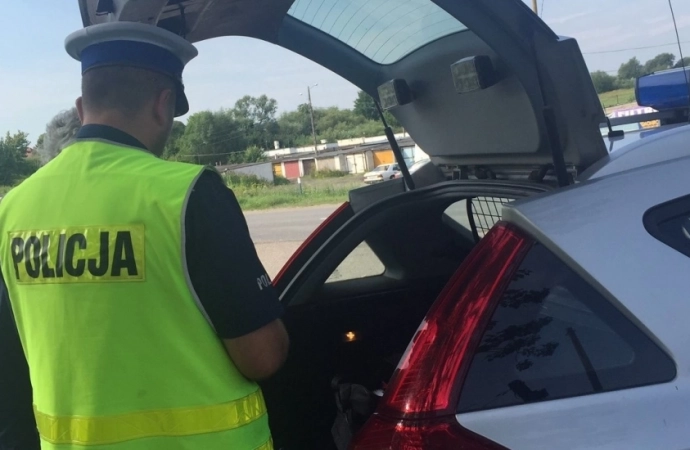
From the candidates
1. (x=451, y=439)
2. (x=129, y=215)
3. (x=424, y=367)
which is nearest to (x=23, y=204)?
(x=129, y=215)

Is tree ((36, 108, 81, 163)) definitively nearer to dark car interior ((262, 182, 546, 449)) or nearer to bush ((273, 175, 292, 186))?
dark car interior ((262, 182, 546, 449))

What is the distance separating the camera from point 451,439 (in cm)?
151

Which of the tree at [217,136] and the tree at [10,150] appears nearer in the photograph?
the tree at [10,150]

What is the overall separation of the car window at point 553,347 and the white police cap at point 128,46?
103cm

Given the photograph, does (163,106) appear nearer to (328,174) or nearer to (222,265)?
(222,265)

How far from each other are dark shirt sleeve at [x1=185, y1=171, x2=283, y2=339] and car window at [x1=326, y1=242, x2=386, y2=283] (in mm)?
1573

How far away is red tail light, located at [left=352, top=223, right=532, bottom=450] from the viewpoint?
1.54m

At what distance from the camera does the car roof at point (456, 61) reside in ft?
6.79

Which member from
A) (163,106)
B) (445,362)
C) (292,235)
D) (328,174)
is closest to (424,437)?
(445,362)

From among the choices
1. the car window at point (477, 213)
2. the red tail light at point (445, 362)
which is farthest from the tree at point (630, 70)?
the red tail light at point (445, 362)

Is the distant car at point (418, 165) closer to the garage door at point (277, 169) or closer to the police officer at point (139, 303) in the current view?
the police officer at point (139, 303)

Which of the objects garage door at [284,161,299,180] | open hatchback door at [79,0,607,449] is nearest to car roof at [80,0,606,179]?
open hatchback door at [79,0,607,449]

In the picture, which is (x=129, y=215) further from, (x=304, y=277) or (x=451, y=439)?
(x=304, y=277)

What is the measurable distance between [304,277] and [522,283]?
1.56 m
